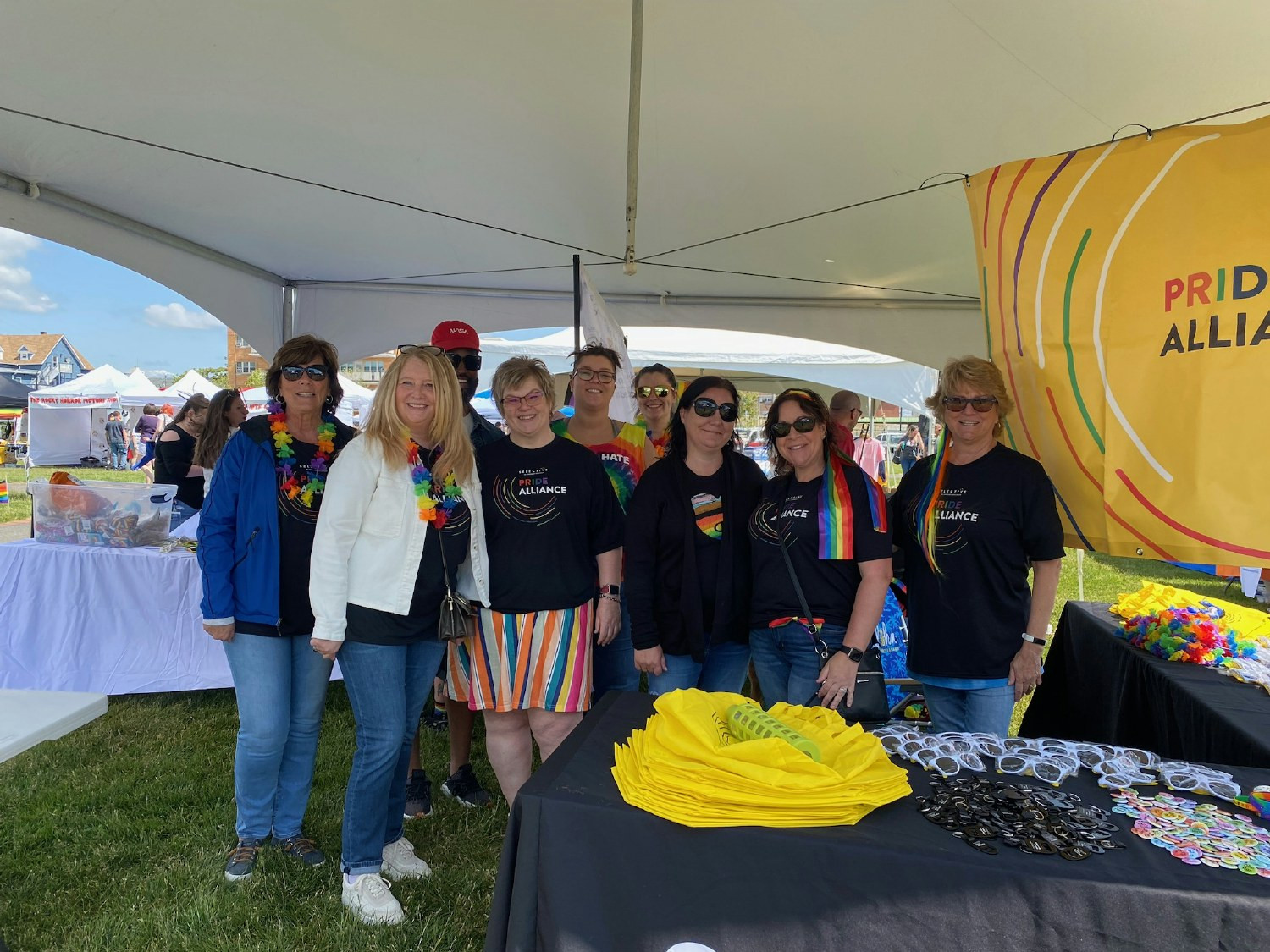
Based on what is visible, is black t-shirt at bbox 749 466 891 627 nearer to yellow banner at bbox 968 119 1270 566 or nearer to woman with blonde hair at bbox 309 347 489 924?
yellow banner at bbox 968 119 1270 566

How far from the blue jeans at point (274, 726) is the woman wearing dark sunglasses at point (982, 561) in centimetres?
173

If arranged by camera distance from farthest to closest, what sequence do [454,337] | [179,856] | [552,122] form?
1. [552,122]
2. [454,337]
3. [179,856]

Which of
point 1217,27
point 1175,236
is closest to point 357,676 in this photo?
point 1175,236

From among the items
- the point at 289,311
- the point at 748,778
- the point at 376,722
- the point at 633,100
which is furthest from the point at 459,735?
the point at 289,311

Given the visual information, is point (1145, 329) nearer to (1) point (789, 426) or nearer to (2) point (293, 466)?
(1) point (789, 426)

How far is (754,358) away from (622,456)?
682 centimetres

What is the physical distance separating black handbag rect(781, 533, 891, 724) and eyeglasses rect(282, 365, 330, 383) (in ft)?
4.68

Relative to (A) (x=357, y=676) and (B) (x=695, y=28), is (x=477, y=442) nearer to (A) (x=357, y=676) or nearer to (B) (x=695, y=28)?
(A) (x=357, y=676)

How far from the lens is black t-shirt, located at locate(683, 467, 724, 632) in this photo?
6.90ft

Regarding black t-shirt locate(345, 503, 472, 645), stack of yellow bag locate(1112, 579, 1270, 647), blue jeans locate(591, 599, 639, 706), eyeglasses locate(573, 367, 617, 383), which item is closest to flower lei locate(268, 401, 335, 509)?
black t-shirt locate(345, 503, 472, 645)

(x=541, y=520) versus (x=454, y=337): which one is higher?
(x=454, y=337)

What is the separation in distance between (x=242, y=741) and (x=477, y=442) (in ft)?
3.70

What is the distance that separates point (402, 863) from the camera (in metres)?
2.28

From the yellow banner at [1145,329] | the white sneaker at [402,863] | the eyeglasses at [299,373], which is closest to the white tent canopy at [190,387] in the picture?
the eyeglasses at [299,373]
